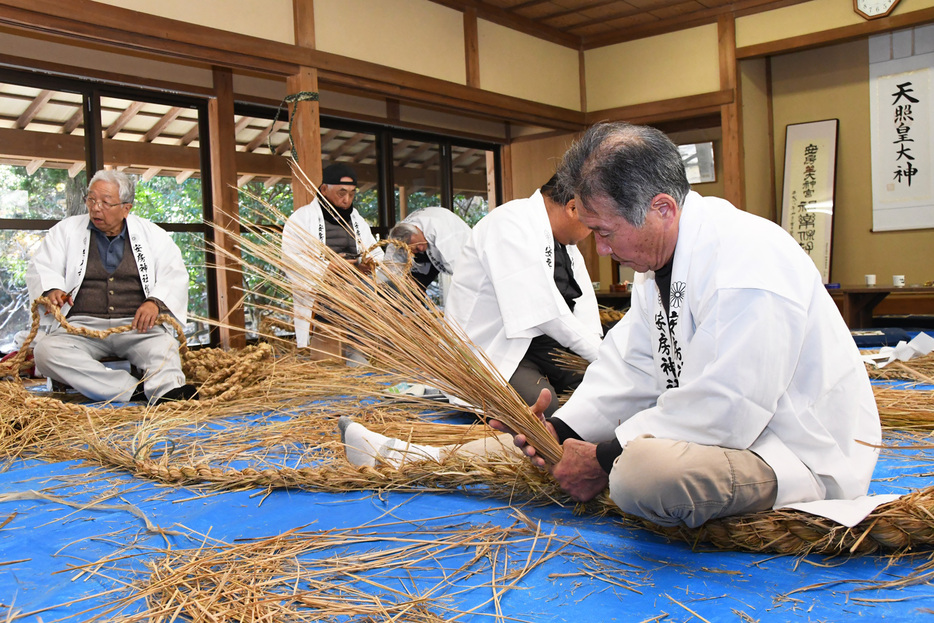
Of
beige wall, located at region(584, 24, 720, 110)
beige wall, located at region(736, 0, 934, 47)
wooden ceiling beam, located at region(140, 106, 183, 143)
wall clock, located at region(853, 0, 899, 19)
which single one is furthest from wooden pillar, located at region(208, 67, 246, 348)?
wall clock, located at region(853, 0, 899, 19)

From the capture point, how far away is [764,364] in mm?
1385

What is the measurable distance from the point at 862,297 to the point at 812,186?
130 cm

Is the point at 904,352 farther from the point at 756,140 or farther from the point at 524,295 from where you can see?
the point at 756,140

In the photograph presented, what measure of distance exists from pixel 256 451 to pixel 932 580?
6.43ft

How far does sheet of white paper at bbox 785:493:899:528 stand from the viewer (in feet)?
4.55

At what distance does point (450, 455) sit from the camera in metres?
2.03

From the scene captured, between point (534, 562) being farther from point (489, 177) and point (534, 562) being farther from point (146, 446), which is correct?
point (489, 177)

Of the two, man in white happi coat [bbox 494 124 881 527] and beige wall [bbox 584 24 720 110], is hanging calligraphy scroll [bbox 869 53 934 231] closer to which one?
beige wall [bbox 584 24 720 110]

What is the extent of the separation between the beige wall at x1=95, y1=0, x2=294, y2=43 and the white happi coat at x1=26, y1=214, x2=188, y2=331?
3.72ft

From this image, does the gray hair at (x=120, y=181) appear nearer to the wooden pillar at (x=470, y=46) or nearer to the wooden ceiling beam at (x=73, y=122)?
the wooden ceiling beam at (x=73, y=122)

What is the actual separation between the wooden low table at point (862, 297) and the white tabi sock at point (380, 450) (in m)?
4.53

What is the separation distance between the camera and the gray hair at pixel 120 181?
3848mm

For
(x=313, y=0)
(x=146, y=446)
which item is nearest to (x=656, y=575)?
(x=146, y=446)

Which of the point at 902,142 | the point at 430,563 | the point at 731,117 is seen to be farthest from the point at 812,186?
the point at 430,563
